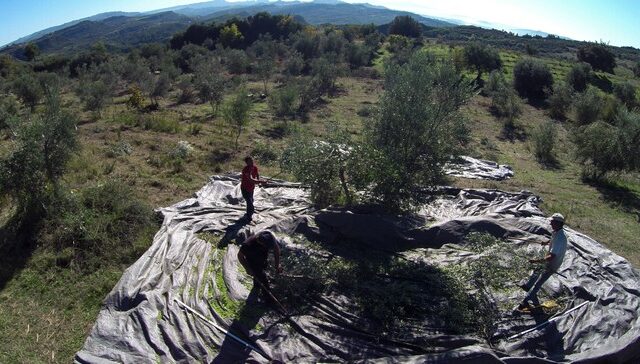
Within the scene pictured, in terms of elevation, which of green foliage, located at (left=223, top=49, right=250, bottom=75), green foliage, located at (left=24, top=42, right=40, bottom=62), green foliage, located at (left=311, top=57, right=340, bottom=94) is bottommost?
green foliage, located at (left=311, top=57, right=340, bottom=94)

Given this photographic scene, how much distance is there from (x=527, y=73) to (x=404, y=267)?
4151cm

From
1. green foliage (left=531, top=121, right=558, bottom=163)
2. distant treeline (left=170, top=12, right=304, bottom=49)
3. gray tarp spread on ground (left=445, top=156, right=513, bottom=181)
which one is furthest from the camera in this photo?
distant treeline (left=170, top=12, right=304, bottom=49)

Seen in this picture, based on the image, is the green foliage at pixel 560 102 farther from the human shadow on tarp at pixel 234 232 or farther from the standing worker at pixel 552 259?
the human shadow on tarp at pixel 234 232

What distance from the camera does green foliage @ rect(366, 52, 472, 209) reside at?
10570 millimetres

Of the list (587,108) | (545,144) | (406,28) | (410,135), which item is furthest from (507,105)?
(406,28)

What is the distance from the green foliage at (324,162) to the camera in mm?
11078

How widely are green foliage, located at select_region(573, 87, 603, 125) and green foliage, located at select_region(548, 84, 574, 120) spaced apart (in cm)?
515

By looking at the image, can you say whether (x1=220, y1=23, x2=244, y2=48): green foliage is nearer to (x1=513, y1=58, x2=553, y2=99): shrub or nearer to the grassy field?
the grassy field

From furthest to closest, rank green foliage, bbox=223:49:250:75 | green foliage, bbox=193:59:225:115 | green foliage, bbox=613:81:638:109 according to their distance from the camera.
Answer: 1. green foliage, bbox=223:49:250:75
2. green foliage, bbox=613:81:638:109
3. green foliage, bbox=193:59:225:115

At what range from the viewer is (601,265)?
34.0ft

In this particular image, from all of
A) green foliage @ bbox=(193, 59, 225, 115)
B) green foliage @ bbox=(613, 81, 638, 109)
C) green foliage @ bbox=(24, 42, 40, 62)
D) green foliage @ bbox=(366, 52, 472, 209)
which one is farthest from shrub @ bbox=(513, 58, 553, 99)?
green foliage @ bbox=(24, 42, 40, 62)

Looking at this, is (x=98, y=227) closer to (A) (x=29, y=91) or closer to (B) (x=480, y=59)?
(A) (x=29, y=91)

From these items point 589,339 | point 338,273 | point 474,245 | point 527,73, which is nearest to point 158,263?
point 338,273

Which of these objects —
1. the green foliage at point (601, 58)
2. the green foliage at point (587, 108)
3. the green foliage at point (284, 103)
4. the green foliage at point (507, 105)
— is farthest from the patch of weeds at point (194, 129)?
the green foliage at point (601, 58)
